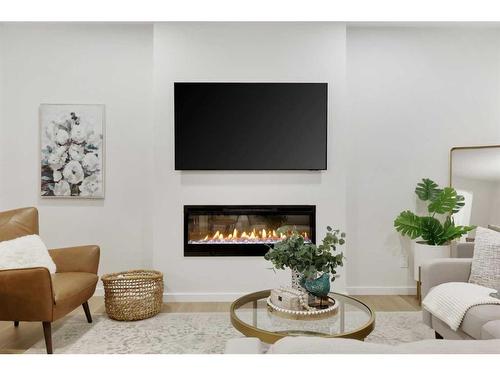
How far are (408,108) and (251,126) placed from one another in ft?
5.48

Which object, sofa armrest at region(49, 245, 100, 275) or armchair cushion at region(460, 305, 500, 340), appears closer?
armchair cushion at region(460, 305, 500, 340)

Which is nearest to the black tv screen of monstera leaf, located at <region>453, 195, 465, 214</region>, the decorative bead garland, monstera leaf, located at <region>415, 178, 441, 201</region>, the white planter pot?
monstera leaf, located at <region>415, 178, 441, 201</region>

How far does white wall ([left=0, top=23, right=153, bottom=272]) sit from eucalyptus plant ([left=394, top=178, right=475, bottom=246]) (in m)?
2.61

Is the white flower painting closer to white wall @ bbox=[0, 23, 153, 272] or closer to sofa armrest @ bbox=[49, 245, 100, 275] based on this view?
white wall @ bbox=[0, 23, 153, 272]

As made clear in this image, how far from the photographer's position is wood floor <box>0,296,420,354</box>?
2.93 m

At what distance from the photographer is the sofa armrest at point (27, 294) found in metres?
2.58

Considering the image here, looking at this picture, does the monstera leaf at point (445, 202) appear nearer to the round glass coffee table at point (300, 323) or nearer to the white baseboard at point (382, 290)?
the white baseboard at point (382, 290)

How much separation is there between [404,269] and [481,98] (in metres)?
1.95

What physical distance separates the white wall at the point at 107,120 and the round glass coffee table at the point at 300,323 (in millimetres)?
2191

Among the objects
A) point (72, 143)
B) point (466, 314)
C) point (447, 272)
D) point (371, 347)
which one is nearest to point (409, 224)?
point (447, 272)

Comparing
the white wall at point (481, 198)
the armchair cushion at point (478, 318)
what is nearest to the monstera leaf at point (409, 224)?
the white wall at point (481, 198)
